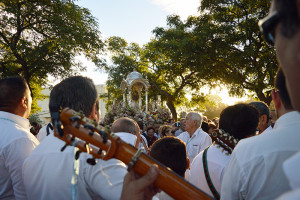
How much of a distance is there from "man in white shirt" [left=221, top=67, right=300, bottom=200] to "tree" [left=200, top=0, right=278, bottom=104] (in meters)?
17.3

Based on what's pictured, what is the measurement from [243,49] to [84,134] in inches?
782

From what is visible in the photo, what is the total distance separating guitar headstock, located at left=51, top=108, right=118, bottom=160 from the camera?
134cm

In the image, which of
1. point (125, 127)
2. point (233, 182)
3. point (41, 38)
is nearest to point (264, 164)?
point (233, 182)

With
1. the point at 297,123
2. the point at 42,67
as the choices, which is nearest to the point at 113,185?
the point at 297,123

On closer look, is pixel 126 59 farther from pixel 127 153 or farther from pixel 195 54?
pixel 127 153

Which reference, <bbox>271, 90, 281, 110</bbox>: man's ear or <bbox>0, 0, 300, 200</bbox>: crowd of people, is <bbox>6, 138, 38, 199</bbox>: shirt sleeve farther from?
<bbox>271, 90, 281, 110</bbox>: man's ear

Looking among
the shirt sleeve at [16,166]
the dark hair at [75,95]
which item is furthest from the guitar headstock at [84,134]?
the shirt sleeve at [16,166]

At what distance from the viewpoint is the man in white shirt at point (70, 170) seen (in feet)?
5.63

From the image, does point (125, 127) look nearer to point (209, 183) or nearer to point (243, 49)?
point (209, 183)

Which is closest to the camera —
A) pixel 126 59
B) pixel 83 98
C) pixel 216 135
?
pixel 83 98

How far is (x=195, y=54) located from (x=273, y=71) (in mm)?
5758

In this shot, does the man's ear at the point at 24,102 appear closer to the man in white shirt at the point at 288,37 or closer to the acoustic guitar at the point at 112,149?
the acoustic guitar at the point at 112,149

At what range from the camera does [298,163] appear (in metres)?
0.88

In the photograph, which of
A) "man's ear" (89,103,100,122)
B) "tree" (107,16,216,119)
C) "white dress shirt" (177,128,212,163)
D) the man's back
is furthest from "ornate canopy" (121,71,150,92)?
the man's back
